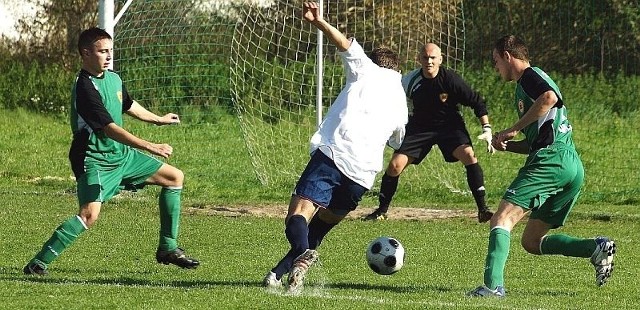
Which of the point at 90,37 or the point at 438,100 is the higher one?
the point at 90,37

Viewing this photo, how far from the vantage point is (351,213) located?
13.9 m

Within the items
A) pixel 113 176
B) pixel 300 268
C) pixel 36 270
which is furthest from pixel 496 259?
pixel 36 270

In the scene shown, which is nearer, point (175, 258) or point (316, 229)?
point (316, 229)

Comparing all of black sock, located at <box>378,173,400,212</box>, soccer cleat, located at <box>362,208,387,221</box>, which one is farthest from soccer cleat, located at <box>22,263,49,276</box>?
black sock, located at <box>378,173,400,212</box>

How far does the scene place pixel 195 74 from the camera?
18.2m

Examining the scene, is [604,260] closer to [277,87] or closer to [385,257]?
[385,257]

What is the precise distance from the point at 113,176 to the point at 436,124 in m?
5.09

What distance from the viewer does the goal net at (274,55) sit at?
16328mm

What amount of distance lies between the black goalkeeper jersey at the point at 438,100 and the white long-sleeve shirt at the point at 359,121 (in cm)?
493

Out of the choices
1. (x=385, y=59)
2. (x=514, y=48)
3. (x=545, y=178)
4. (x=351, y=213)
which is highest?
(x=514, y=48)

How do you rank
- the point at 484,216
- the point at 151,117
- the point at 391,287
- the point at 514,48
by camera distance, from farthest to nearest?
the point at 484,216
the point at 151,117
the point at 391,287
the point at 514,48

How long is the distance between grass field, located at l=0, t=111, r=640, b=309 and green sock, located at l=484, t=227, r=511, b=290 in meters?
0.16

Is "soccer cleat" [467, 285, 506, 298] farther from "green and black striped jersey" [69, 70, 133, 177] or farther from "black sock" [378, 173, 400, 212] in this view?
"black sock" [378, 173, 400, 212]

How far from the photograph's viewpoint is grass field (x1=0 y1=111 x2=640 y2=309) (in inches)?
309
